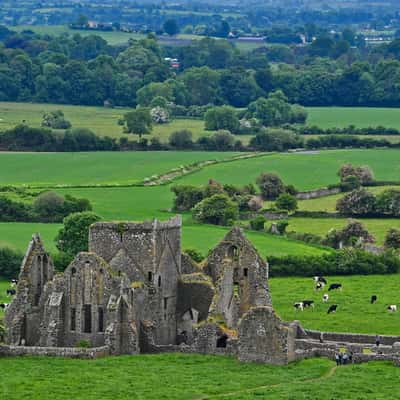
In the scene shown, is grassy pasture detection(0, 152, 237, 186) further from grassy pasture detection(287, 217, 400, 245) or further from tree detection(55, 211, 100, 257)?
tree detection(55, 211, 100, 257)

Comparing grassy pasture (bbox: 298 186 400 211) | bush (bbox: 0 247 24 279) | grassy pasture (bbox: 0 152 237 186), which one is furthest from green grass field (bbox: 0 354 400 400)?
grassy pasture (bbox: 0 152 237 186)

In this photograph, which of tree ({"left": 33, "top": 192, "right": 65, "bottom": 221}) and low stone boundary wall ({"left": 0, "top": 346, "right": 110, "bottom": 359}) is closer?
low stone boundary wall ({"left": 0, "top": 346, "right": 110, "bottom": 359})

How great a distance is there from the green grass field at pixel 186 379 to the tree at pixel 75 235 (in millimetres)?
24932

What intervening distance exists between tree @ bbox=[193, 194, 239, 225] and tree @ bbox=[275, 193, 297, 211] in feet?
22.0

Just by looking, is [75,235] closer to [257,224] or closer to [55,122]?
[257,224]

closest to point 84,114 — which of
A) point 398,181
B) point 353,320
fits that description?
point 398,181

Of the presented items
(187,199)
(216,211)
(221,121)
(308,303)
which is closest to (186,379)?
(308,303)

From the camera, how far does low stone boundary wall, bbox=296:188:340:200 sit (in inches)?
4980

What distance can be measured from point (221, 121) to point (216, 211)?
235ft

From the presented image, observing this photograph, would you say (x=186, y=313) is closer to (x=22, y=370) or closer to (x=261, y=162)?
(x=22, y=370)

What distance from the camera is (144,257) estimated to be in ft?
203

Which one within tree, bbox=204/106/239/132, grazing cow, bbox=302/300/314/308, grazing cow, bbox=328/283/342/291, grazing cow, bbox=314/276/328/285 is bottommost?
grazing cow, bbox=302/300/314/308

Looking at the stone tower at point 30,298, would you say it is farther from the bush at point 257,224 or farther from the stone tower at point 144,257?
the bush at point 257,224

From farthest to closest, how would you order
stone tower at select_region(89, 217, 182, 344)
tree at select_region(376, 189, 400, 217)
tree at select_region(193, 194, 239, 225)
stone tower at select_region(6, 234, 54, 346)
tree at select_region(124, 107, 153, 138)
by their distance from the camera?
tree at select_region(124, 107, 153, 138) → tree at select_region(376, 189, 400, 217) → tree at select_region(193, 194, 239, 225) → stone tower at select_region(6, 234, 54, 346) → stone tower at select_region(89, 217, 182, 344)
